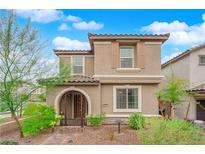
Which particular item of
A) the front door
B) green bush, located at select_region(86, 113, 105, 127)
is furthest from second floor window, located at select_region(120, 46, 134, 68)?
the front door

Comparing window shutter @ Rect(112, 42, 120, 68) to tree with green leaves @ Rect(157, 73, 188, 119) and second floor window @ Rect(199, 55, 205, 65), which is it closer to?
tree with green leaves @ Rect(157, 73, 188, 119)

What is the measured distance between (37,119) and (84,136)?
153 centimetres

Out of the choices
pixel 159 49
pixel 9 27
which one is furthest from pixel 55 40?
pixel 159 49

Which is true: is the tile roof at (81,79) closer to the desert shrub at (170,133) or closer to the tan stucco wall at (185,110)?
the tan stucco wall at (185,110)

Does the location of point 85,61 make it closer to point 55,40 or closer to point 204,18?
point 55,40

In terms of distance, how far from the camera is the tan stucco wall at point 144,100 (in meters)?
10.9

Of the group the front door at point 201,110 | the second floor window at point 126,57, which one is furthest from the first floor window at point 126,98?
the front door at point 201,110

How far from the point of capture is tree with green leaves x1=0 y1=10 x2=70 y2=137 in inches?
324

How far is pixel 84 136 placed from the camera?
9039 millimetres

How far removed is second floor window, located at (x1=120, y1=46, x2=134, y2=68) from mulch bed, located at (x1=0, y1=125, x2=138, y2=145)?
237cm

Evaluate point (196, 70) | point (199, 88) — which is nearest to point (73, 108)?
point (199, 88)

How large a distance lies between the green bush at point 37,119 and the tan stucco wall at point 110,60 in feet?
8.58

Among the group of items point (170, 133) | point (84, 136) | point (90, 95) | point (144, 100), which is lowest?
point (84, 136)

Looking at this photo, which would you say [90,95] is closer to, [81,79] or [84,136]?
[81,79]
